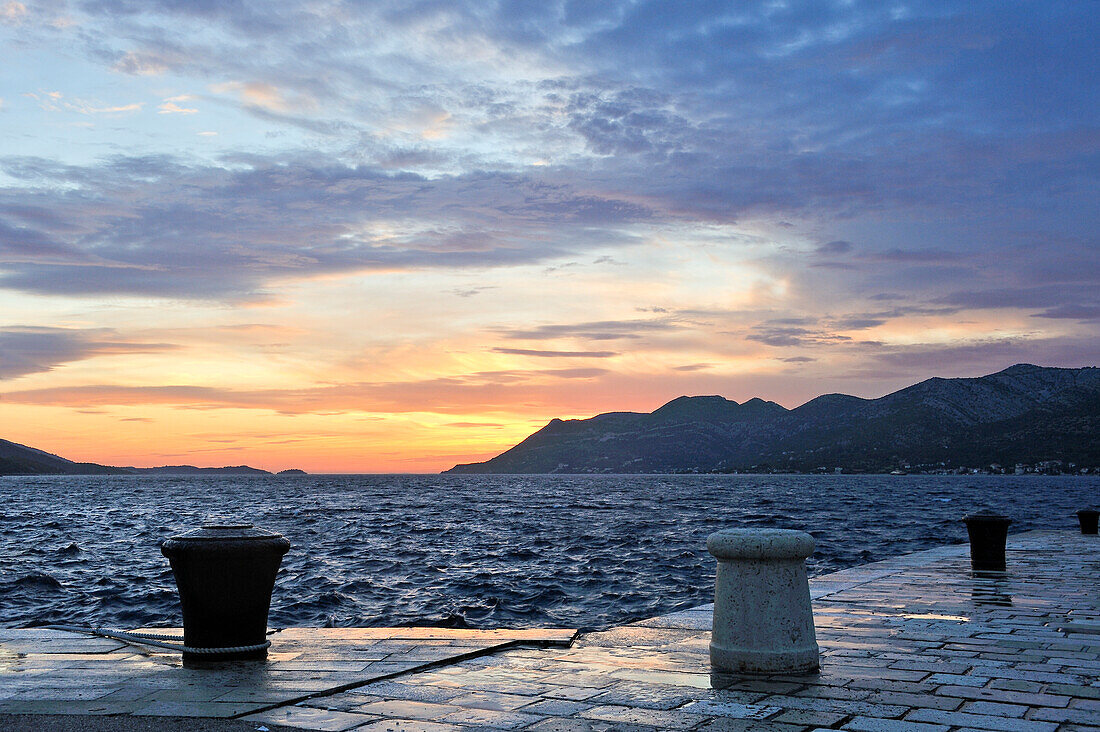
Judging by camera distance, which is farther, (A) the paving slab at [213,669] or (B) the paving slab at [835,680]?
(A) the paving slab at [213,669]

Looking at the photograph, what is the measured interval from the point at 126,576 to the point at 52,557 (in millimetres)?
7760

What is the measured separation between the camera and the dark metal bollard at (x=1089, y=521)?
26.7m

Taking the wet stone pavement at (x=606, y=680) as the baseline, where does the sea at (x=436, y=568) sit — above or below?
below

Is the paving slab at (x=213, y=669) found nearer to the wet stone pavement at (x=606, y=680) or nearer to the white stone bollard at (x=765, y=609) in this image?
the wet stone pavement at (x=606, y=680)

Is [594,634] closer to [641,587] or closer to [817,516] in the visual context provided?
[641,587]

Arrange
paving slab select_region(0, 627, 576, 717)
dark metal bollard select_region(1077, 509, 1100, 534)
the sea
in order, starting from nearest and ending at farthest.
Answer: paving slab select_region(0, 627, 576, 717) → the sea → dark metal bollard select_region(1077, 509, 1100, 534)

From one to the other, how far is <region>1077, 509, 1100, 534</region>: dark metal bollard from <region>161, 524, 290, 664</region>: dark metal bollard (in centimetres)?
2574

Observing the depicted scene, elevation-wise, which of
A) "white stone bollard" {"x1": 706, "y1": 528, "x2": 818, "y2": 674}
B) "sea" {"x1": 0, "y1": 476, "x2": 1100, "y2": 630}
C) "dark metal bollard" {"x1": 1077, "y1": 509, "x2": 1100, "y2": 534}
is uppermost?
"white stone bollard" {"x1": 706, "y1": 528, "x2": 818, "y2": 674}

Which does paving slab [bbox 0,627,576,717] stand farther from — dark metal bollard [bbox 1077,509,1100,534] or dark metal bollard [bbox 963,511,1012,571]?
dark metal bollard [bbox 1077,509,1100,534]

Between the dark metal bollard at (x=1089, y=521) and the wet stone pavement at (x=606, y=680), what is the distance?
61.2 feet

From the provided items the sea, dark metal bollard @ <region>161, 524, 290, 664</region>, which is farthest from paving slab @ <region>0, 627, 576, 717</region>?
the sea

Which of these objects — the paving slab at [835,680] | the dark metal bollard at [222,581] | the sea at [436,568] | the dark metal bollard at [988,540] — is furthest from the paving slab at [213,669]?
the dark metal bollard at [988,540]

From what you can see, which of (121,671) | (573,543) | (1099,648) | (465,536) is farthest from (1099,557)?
(465,536)

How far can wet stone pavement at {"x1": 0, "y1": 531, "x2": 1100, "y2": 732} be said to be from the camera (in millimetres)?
5809
